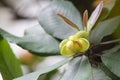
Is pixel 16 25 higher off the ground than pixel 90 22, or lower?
lower

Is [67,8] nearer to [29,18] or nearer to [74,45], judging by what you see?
[74,45]

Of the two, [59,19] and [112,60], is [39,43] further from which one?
[112,60]

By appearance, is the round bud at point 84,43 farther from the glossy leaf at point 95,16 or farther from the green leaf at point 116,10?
the green leaf at point 116,10

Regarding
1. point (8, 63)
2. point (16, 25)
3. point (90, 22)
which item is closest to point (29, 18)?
point (16, 25)

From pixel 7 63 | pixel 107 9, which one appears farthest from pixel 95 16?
pixel 7 63

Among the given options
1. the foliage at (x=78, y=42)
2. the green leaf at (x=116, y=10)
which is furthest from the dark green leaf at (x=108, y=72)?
the green leaf at (x=116, y=10)

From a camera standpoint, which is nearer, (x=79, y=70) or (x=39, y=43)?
(x=79, y=70)
